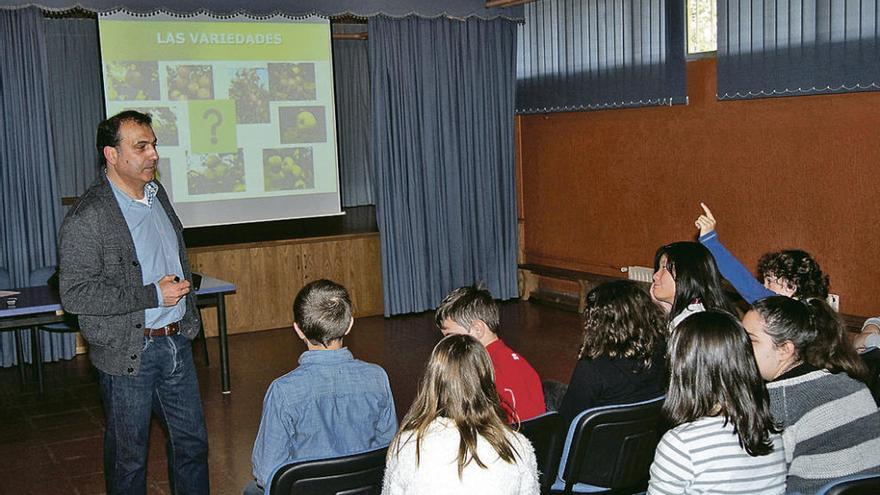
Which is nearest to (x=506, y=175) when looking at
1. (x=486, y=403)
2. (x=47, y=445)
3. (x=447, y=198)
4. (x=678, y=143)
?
(x=447, y=198)

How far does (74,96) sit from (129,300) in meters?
8.79

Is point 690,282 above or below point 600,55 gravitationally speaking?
below

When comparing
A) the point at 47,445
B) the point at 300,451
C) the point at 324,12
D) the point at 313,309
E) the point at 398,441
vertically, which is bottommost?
the point at 47,445

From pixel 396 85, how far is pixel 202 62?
5.30 ft

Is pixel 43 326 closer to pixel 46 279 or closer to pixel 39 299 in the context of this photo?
pixel 46 279

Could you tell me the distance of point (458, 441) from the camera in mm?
2154

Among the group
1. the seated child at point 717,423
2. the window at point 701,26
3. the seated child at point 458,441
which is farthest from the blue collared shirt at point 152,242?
the window at point 701,26

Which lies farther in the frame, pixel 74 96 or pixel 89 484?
pixel 74 96

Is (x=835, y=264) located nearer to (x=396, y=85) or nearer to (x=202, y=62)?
(x=396, y=85)

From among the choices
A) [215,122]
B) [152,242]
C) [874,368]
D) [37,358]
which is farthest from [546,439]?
[215,122]

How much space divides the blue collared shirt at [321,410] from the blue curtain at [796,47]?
400 centimetres

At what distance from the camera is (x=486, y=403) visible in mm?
2191

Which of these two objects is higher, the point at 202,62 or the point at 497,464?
the point at 202,62

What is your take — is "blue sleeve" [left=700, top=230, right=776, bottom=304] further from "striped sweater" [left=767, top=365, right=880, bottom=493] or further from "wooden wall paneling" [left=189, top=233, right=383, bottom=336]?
"wooden wall paneling" [left=189, top=233, right=383, bottom=336]
